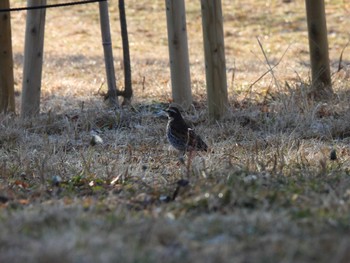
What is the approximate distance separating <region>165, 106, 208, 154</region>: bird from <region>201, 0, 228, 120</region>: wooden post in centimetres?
76

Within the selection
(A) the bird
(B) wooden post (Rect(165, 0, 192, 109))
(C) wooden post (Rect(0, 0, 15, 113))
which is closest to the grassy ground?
(A) the bird

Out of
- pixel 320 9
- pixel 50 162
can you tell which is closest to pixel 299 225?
pixel 50 162

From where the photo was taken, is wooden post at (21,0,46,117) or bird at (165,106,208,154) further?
wooden post at (21,0,46,117)

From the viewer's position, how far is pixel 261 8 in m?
19.1

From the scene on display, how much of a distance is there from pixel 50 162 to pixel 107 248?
9.96 ft

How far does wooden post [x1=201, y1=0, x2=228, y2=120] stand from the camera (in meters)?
8.16

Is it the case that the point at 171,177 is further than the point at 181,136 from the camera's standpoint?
No

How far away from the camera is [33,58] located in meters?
9.02

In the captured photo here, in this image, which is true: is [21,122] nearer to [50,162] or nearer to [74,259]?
[50,162]

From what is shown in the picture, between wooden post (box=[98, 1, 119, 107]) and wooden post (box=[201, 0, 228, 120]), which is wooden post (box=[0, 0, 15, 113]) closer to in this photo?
wooden post (box=[98, 1, 119, 107])

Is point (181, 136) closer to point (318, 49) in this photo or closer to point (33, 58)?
point (33, 58)

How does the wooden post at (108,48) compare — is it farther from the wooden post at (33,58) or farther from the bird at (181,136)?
the bird at (181,136)

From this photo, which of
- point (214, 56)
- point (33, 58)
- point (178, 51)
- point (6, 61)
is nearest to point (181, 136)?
point (214, 56)

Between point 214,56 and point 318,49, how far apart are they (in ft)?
6.09
